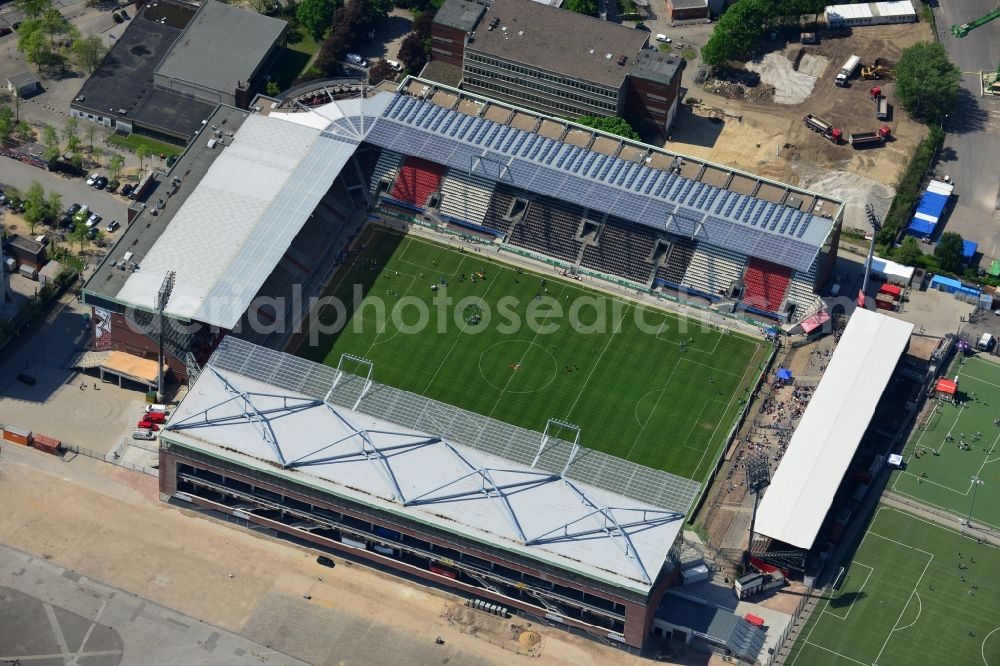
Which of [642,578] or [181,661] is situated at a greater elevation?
[642,578]

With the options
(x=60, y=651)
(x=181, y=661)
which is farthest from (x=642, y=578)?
(x=60, y=651)

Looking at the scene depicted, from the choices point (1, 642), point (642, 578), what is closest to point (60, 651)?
point (1, 642)

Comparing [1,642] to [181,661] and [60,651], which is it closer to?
[60,651]

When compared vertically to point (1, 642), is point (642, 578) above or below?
above

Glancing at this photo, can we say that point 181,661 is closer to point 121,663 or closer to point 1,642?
point 121,663

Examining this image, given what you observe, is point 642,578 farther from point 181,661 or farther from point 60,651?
point 60,651

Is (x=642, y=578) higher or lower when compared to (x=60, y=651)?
higher
